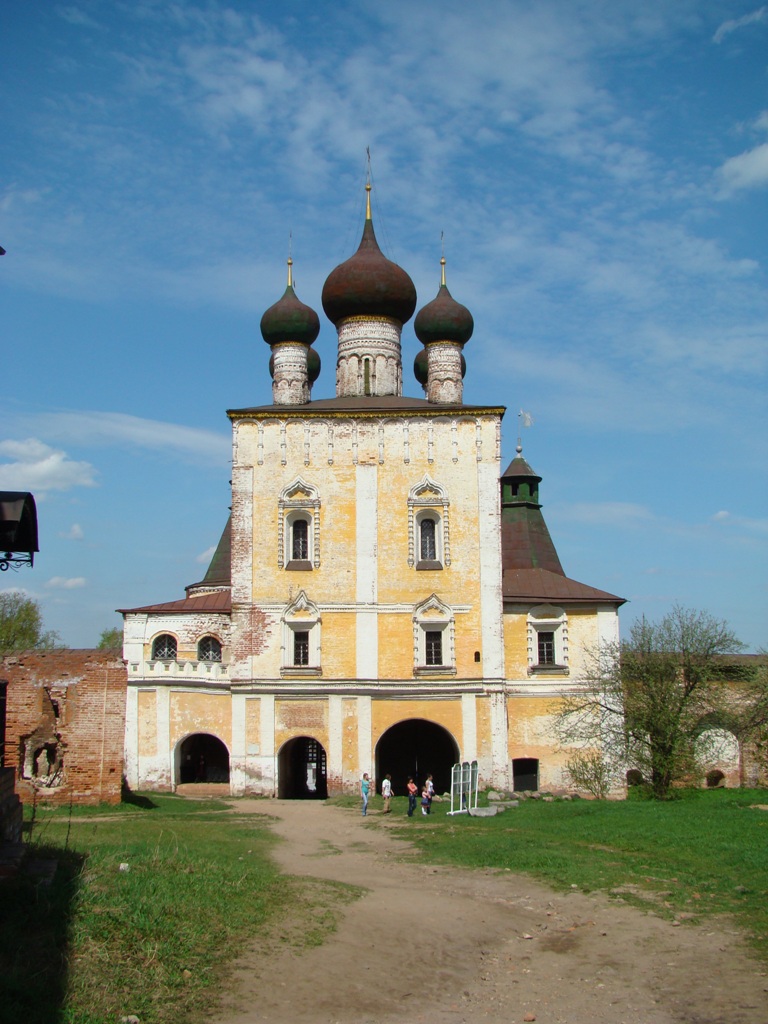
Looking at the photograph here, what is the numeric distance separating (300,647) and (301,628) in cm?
56

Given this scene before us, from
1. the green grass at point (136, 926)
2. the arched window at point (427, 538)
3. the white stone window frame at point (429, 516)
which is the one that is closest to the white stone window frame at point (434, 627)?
the white stone window frame at point (429, 516)

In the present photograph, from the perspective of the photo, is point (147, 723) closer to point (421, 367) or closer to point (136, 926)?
point (421, 367)

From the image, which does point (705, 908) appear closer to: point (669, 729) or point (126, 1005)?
point (126, 1005)

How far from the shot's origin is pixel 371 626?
27.6m

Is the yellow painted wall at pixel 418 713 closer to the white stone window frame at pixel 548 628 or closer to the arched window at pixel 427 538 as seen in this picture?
the white stone window frame at pixel 548 628

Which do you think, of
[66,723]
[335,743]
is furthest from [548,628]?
[66,723]

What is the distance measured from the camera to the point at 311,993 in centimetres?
890

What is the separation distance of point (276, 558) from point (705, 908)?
57.6ft

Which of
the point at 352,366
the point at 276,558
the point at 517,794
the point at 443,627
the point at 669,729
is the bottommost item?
the point at 517,794

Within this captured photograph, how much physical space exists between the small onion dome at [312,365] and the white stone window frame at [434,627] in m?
9.77

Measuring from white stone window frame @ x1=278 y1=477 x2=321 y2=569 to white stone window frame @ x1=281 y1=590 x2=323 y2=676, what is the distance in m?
0.97

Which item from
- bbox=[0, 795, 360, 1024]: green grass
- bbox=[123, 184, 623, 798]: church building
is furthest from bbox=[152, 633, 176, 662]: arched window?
bbox=[0, 795, 360, 1024]: green grass

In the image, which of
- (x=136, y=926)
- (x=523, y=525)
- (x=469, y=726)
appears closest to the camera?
(x=136, y=926)

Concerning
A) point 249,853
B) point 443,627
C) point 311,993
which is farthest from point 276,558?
point 311,993
